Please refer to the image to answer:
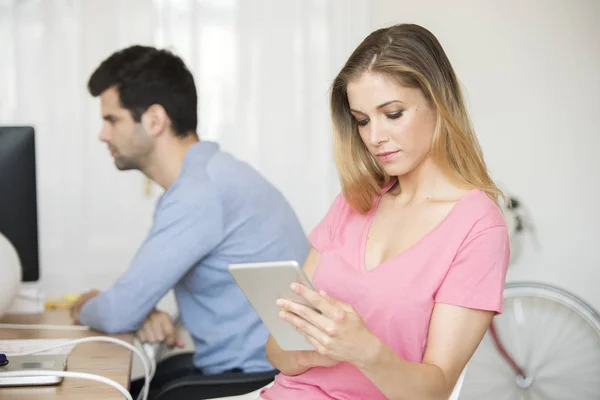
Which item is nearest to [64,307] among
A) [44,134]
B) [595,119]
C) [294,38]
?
[44,134]

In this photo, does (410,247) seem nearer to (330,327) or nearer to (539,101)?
(330,327)

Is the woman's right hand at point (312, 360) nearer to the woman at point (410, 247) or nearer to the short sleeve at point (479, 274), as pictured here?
the woman at point (410, 247)

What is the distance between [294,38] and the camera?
3105 millimetres

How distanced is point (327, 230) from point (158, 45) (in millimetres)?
1664

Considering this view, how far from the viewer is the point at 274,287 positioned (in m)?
1.19

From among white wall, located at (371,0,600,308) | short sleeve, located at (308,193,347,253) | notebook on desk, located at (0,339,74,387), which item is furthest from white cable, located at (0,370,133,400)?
white wall, located at (371,0,600,308)

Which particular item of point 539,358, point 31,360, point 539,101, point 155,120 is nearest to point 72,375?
point 31,360

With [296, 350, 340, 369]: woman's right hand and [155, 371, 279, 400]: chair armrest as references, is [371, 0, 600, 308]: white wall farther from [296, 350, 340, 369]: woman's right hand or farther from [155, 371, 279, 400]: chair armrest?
[296, 350, 340, 369]: woman's right hand

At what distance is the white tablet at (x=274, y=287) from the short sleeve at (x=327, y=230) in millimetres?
286

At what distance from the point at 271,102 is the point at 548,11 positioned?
1.12 metres

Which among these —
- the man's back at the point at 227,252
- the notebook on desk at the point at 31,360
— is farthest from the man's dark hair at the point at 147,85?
the notebook on desk at the point at 31,360

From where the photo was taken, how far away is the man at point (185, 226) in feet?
6.35

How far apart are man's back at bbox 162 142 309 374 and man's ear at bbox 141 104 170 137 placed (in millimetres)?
141

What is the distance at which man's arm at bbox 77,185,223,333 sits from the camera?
191cm
